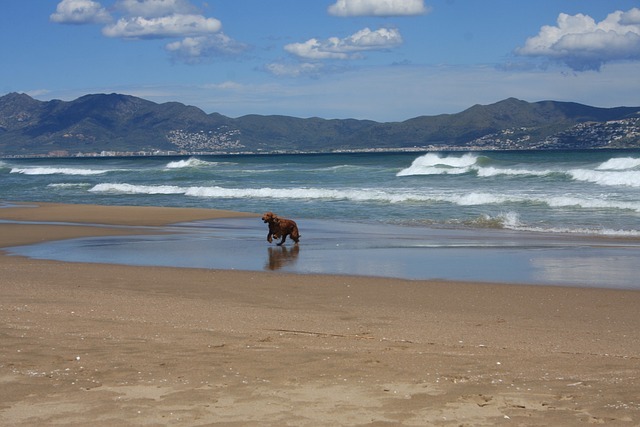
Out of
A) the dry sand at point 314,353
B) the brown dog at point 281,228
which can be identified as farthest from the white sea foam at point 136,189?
the dry sand at point 314,353

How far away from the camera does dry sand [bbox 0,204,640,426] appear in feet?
16.5

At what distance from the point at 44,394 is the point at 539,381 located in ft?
10.8

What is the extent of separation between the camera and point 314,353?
6434 millimetres

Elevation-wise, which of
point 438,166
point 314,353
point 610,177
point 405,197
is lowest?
point 314,353

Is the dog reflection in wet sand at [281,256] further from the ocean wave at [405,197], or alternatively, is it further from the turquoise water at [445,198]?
the ocean wave at [405,197]

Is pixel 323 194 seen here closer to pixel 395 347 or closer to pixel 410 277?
pixel 410 277

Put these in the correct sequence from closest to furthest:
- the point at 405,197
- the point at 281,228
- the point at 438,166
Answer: the point at 281,228, the point at 405,197, the point at 438,166

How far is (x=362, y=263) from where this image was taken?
40.8 ft

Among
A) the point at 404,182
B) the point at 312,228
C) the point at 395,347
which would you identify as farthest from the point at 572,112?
the point at 395,347

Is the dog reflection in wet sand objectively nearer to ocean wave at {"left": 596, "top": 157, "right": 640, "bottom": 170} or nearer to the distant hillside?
ocean wave at {"left": 596, "top": 157, "right": 640, "bottom": 170}

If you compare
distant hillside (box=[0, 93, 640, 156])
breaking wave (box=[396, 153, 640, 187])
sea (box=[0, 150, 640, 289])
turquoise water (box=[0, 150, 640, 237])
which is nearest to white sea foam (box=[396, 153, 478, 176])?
breaking wave (box=[396, 153, 640, 187])

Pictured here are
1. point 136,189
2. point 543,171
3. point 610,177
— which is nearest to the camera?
point 610,177

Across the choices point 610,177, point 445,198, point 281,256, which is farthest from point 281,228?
point 610,177

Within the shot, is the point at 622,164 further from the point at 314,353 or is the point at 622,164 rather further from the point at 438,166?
the point at 314,353
